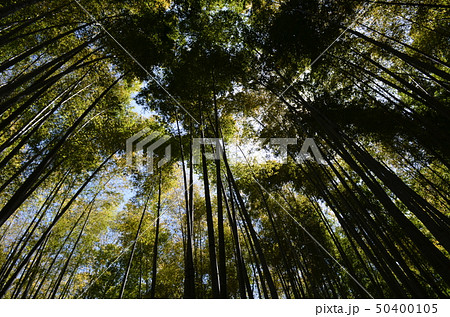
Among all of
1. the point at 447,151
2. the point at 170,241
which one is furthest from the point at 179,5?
the point at 170,241

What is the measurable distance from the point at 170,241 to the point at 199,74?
6.50 meters

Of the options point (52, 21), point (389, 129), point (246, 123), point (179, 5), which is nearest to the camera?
point (52, 21)

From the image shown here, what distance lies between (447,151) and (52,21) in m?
7.11

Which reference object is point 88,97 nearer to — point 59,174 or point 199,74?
point 59,174

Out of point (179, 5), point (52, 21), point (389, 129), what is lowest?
point (389, 129)

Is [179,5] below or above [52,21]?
above

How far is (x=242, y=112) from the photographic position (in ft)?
18.7

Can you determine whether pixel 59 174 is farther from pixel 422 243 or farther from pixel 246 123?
pixel 422 243

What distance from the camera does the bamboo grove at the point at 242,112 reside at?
2.56 m

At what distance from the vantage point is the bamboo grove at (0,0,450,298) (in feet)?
8.39

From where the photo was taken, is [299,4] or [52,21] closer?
[299,4]
